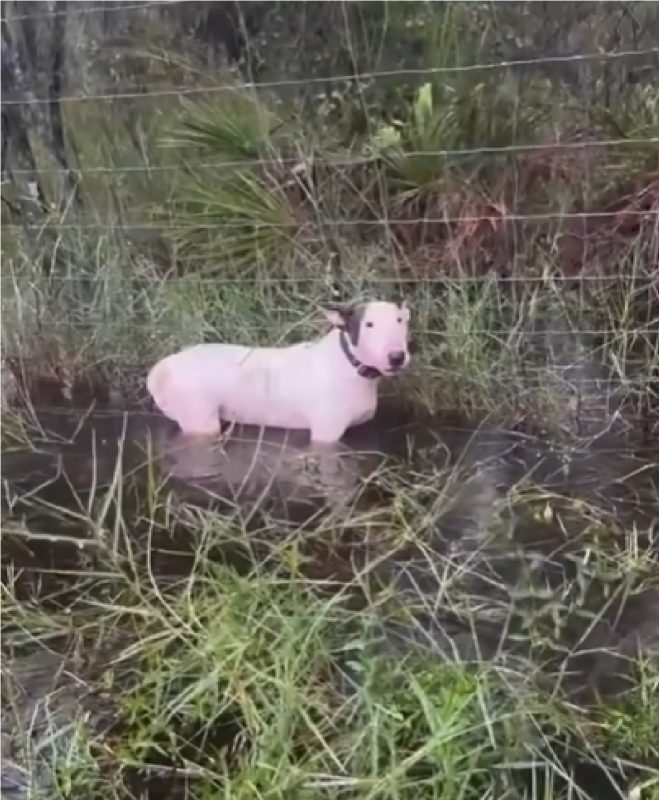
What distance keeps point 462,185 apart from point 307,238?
0.39 ft

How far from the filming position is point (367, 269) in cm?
85

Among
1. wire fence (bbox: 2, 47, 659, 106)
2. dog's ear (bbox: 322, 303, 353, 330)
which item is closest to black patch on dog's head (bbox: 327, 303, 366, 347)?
dog's ear (bbox: 322, 303, 353, 330)

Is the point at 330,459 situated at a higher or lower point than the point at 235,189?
lower

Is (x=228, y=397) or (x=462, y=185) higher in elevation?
(x=462, y=185)

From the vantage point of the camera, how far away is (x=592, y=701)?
0.79m

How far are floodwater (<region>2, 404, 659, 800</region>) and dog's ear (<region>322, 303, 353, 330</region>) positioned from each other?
75 millimetres

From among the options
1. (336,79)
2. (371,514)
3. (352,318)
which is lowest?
(371,514)

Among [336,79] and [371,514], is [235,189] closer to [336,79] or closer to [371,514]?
[336,79]

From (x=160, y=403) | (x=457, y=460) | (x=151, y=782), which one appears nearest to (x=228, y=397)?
(x=160, y=403)

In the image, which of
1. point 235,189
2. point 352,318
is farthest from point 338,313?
point 235,189

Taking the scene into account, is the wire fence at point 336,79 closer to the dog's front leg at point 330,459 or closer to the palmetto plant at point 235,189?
the palmetto plant at point 235,189

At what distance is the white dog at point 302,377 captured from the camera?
33.3 inches

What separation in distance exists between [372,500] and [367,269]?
168mm

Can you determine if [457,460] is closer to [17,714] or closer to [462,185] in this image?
[462,185]
